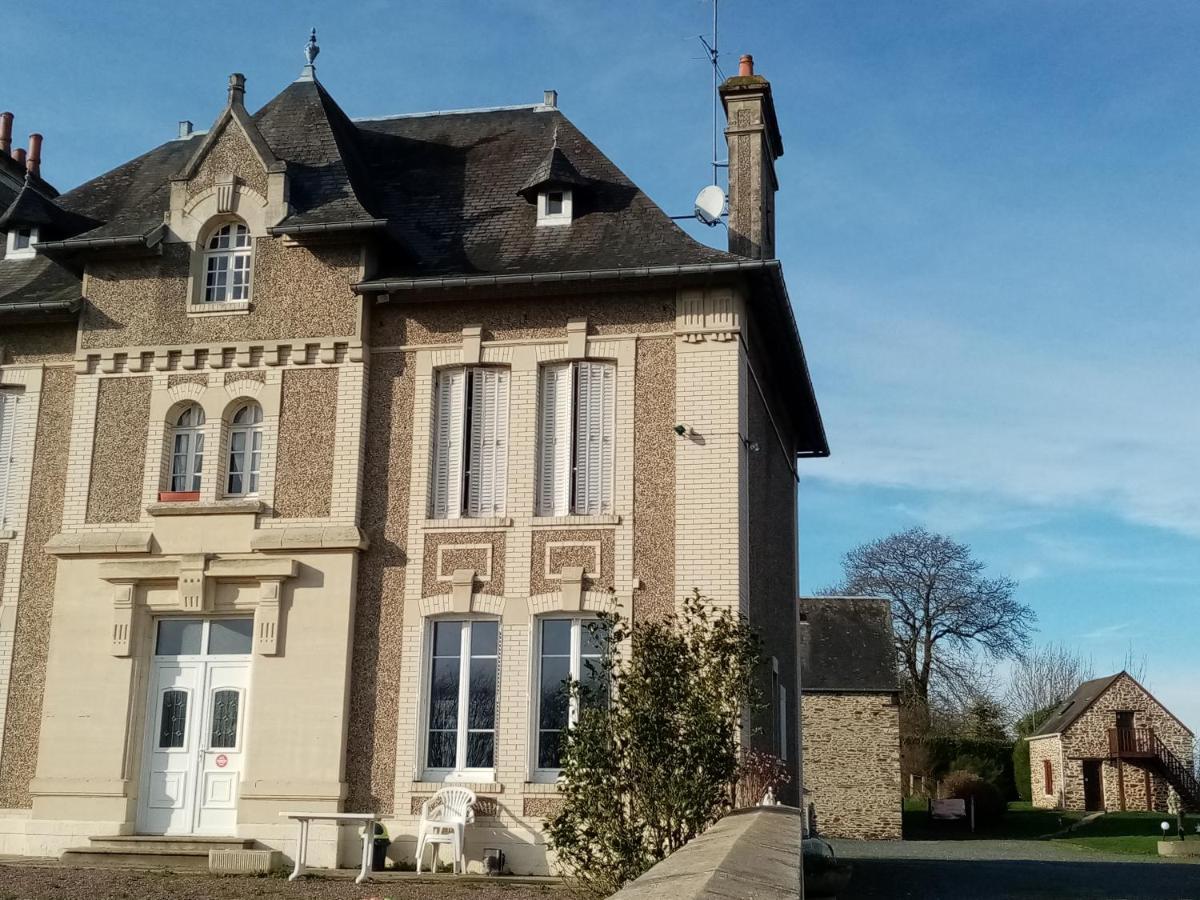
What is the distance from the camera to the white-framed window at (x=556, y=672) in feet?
48.0

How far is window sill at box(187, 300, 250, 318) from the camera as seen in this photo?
16.2 m

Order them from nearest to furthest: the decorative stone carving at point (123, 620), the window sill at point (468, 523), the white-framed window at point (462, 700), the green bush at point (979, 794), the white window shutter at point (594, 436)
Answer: the white-framed window at point (462, 700)
the window sill at point (468, 523)
the white window shutter at point (594, 436)
the decorative stone carving at point (123, 620)
the green bush at point (979, 794)

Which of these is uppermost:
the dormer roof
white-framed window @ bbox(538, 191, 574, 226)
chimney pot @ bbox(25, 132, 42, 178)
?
chimney pot @ bbox(25, 132, 42, 178)

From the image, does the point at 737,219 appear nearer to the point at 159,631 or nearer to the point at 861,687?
the point at 159,631

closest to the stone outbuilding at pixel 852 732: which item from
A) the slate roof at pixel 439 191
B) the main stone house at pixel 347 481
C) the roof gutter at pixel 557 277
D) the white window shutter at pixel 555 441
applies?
the main stone house at pixel 347 481

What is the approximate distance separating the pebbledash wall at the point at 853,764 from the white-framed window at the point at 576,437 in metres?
18.3

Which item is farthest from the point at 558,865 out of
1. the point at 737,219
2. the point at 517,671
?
the point at 737,219

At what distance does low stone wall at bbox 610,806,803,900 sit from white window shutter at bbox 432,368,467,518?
30.0 ft

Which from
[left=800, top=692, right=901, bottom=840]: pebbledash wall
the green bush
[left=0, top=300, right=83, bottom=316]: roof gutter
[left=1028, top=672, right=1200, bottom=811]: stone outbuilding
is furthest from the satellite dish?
[left=1028, top=672, right=1200, bottom=811]: stone outbuilding

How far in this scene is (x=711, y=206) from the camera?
1670 centimetres

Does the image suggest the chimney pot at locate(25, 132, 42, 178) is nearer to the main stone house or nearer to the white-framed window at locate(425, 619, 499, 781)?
the main stone house

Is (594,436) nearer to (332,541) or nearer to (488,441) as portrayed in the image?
(488,441)

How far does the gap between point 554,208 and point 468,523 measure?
4.34m

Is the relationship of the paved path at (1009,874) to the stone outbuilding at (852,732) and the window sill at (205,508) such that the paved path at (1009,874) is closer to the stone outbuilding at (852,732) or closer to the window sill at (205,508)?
the stone outbuilding at (852,732)
